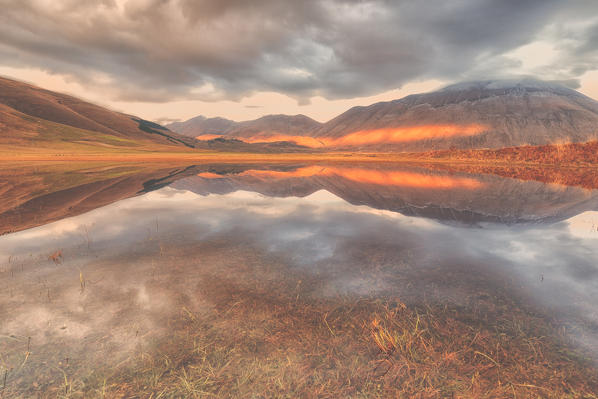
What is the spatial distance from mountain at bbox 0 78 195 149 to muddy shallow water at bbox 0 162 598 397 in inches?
4206

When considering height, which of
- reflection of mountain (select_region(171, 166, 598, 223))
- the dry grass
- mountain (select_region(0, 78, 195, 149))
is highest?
mountain (select_region(0, 78, 195, 149))

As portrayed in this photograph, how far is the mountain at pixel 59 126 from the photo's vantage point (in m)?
92.3

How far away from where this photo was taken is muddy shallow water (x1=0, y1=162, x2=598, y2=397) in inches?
175

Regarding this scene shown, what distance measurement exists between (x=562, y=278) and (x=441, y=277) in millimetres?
3294

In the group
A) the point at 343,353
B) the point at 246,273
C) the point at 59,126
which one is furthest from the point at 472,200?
the point at 59,126

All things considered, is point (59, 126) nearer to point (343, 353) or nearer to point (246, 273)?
point (246, 273)

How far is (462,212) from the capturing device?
14.9 m

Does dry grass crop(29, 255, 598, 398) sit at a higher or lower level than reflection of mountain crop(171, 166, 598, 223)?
higher

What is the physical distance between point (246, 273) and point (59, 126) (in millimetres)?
159121

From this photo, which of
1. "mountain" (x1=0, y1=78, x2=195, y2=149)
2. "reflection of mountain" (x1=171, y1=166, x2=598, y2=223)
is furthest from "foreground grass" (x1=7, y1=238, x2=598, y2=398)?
"mountain" (x1=0, y1=78, x2=195, y2=149)

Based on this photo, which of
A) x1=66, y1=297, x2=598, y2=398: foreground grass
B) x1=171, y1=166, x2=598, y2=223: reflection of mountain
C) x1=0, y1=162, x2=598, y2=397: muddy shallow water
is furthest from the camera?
x1=171, y1=166, x2=598, y2=223: reflection of mountain

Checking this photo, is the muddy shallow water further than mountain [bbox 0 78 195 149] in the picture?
No

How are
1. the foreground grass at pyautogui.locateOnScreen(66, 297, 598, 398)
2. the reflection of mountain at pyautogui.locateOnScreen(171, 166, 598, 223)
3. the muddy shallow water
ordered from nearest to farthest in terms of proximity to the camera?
the foreground grass at pyautogui.locateOnScreen(66, 297, 598, 398), the muddy shallow water, the reflection of mountain at pyautogui.locateOnScreen(171, 166, 598, 223)

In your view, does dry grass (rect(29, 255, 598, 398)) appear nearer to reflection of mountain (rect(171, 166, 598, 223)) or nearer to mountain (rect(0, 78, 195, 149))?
reflection of mountain (rect(171, 166, 598, 223))
